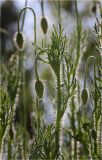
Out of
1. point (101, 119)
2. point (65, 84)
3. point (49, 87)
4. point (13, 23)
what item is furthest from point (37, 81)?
point (13, 23)

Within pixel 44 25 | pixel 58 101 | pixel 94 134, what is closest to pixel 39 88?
pixel 58 101

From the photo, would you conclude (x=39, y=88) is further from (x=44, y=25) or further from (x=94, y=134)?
(x=44, y=25)

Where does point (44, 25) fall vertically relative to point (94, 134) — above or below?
above

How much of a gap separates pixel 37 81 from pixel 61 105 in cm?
14

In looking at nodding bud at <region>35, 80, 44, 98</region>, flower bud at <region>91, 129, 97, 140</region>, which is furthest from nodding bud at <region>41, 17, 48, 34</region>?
flower bud at <region>91, 129, 97, 140</region>

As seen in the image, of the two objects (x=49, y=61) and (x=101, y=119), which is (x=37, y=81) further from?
(x=101, y=119)

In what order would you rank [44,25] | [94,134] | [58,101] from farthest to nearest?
1. [44,25]
2. [94,134]
3. [58,101]

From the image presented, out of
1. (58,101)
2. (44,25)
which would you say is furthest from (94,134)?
(44,25)

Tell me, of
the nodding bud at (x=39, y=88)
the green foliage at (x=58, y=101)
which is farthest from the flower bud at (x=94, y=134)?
the nodding bud at (x=39, y=88)

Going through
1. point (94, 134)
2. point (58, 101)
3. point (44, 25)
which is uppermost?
point (44, 25)

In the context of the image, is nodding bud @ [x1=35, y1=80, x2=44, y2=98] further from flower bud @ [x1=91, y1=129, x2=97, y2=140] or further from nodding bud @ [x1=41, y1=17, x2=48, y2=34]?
nodding bud @ [x1=41, y1=17, x2=48, y2=34]

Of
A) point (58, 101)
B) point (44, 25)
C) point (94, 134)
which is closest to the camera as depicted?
point (58, 101)

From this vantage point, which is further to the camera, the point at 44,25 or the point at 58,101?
the point at 44,25

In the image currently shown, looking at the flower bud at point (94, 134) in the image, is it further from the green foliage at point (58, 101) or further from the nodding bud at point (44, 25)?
the nodding bud at point (44, 25)
